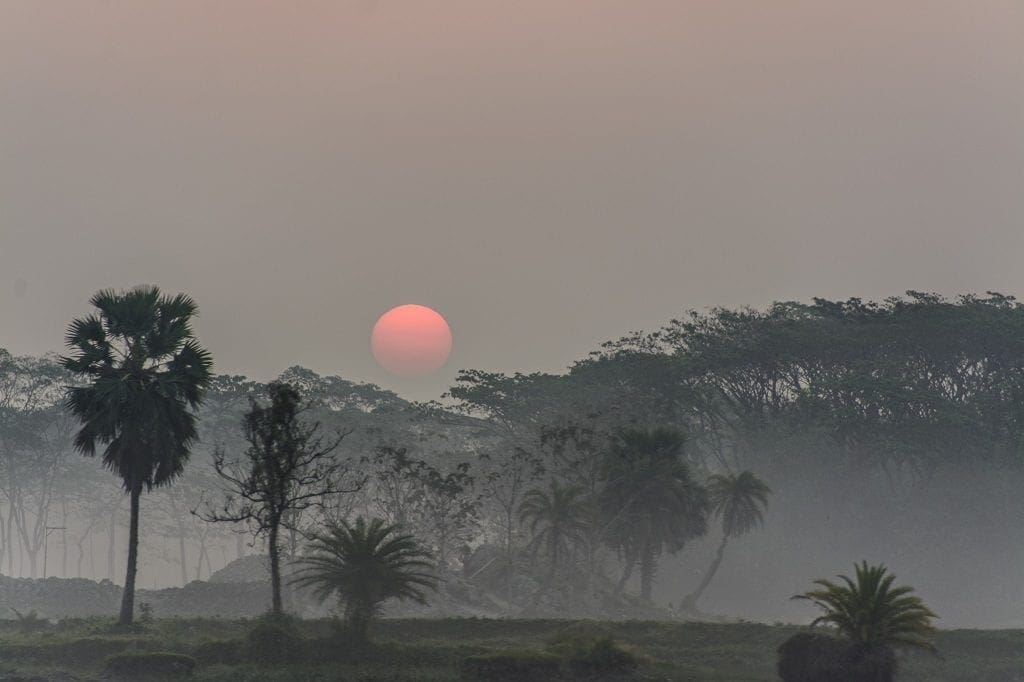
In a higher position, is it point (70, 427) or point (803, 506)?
point (70, 427)

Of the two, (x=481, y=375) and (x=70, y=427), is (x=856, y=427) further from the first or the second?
(x=70, y=427)

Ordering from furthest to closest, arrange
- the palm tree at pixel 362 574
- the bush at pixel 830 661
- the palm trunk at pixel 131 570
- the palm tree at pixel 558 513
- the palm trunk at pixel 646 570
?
the palm trunk at pixel 646 570 → the palm tree at pixel 558 513 → the palm trunk at pixel 131 570 → the palm tree at pixel 362 574 → the bush at pixel 830 661

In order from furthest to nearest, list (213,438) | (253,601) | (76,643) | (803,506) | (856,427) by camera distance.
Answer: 1. (213,438)
2. (803,506)
3. (856,427)
4. (253,601)
5. (76,643)

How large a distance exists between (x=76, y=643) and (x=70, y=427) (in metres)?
83.7

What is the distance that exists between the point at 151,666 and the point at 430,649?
10105 millimetres

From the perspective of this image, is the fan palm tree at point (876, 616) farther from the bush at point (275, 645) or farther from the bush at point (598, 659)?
the bush at point (275, 645)

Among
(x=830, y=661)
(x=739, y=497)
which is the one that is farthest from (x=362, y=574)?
(x=739, y=497)

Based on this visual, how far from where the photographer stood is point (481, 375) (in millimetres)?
122062

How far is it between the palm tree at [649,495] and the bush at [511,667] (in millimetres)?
44627

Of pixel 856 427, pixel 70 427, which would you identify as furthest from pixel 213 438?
pixel 856 427

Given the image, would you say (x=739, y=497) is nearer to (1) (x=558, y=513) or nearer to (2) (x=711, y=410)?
(1) (x=558, y=513)

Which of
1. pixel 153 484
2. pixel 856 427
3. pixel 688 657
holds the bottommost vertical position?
pixel 688 657

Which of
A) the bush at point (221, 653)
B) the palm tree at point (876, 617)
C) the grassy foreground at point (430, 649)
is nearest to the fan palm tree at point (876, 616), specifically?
the palm tree at point (876, 617)

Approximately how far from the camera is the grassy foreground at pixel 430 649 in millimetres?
44812
